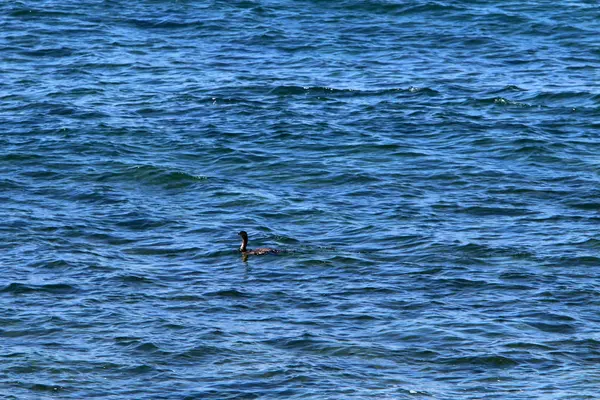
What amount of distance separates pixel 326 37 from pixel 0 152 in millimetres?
13356

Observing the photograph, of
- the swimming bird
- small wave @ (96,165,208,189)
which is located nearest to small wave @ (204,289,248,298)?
the swimming bird

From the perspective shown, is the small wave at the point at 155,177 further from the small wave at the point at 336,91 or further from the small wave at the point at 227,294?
the small wave at the point at 336,91

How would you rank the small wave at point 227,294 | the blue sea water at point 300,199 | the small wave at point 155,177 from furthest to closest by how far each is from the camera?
the small wave at point 155,177, the small wave at point 227,294, the blue sea water at point 300,199

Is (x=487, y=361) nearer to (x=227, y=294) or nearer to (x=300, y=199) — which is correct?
(x=227, y=294)

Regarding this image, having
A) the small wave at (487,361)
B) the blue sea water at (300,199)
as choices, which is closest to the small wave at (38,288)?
the blue sea water at (300,199)

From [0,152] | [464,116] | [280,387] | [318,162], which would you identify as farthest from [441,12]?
[280,387]

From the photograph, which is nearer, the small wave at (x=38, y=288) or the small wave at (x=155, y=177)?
the small wave at (x=38, y=288)

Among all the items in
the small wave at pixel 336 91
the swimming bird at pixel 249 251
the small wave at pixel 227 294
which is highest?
the small wave at pixel 336 91

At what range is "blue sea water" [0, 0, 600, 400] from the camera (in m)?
18.9

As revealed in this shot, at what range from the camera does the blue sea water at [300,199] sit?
18875 millimetres

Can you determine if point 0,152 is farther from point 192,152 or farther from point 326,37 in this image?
point 326,37

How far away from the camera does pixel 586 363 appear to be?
733 inches

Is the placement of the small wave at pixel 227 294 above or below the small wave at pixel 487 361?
above

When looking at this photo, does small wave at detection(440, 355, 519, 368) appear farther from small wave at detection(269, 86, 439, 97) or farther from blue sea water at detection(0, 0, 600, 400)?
small wave at detection(269, 86, 439, 97)
